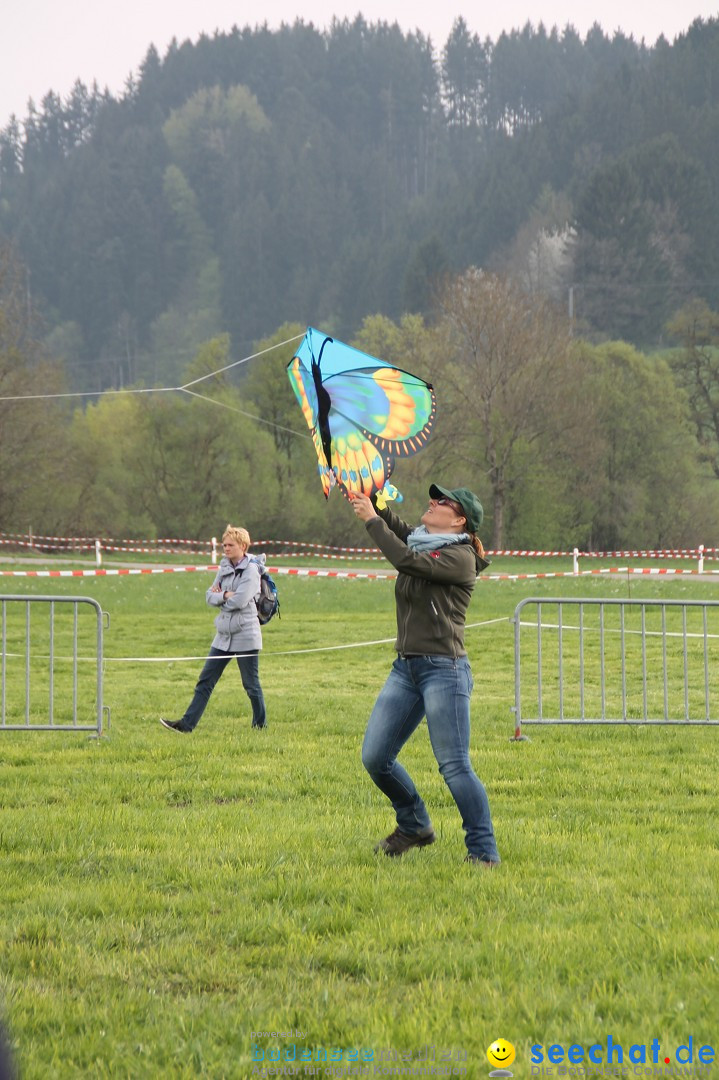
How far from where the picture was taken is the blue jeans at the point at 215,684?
10000 millimetres

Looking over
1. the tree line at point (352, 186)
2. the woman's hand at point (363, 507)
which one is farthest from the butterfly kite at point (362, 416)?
the tree line at point (352, 186)

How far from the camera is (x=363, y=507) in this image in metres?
5.82

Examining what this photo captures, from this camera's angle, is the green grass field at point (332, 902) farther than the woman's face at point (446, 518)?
No

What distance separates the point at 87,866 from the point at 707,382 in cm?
6231

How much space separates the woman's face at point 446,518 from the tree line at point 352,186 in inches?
3349

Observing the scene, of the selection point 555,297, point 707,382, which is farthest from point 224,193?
point 707,382

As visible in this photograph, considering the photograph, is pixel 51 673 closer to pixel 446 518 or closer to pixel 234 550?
pixel 234 550

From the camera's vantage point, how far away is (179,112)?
161 metres

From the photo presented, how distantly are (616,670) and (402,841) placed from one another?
7.90 metres

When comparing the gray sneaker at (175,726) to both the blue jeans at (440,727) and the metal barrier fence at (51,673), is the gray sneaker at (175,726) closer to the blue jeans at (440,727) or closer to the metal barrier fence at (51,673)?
the metal barrier fence at (51,673)

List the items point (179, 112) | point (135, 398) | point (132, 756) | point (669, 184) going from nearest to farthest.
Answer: point (132, 756) < point (135, 398) < point (669, 184) < point (179, 112)

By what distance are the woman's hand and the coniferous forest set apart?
36.1 meters

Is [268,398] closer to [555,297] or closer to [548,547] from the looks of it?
[548,547]

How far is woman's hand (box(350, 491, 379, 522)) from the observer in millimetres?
5812
